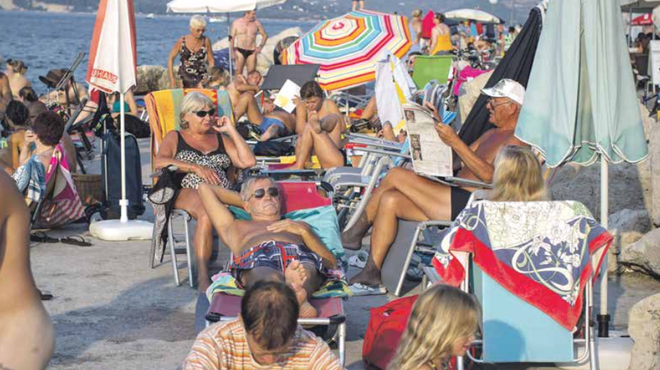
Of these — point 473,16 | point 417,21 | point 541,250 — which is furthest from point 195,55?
point 473,16

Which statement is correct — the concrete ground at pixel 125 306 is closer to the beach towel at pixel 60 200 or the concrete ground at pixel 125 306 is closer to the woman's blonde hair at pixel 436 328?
the beach towel at pixel 60 200

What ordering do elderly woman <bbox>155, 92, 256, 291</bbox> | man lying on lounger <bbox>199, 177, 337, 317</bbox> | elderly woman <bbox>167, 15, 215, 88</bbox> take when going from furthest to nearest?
Result: 1. elderly woman <bbox>167, 15, 215, 88</bbox>
2. elderly woman <bbox>155, 92, 256, 291</bbox>
3. man lying on lounger <bbox>199, 177, 337, 317</bbox>

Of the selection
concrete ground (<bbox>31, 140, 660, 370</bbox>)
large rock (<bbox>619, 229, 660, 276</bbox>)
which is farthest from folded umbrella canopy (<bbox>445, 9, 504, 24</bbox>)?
large rock (<bbox>619, 229, 660, 276</bbox>)

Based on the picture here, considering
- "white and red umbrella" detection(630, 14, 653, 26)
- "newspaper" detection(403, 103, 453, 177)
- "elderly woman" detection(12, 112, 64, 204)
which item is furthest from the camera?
"white and red umbrella" detection(630, 14, 653, 26)

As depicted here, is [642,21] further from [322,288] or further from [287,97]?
[322,288]

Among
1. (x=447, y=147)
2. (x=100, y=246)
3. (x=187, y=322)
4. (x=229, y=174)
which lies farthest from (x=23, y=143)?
(x=447, y=147)

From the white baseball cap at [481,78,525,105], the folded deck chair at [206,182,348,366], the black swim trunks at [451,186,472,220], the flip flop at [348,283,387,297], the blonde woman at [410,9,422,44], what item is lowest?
the flip flop at [348,283,387,297]

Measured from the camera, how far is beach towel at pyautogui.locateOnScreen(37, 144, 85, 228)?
8.29 meters

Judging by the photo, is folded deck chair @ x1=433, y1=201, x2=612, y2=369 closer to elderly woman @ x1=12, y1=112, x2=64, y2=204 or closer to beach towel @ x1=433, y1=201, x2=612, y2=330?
beach towel @ x1=433, y1=201, x2=612, y2=330

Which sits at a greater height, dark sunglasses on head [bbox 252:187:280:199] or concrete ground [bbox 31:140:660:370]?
dark sunglasses on head [bbox 252:187:280:199]

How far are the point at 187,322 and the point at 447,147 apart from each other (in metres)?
1.85

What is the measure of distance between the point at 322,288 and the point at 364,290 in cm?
120

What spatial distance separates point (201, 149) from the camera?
7.35 meters

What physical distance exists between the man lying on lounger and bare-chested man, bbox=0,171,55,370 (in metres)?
2.05
